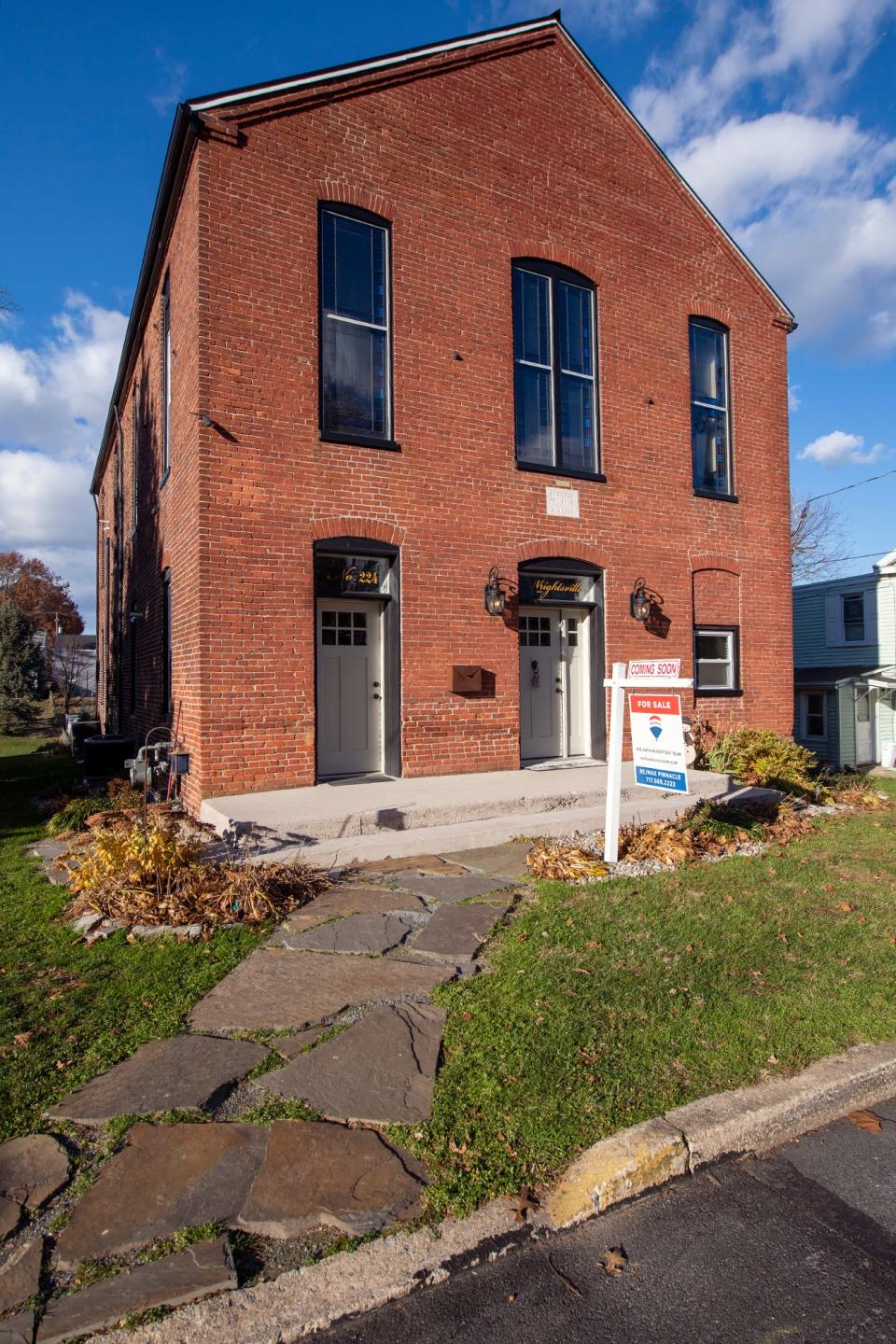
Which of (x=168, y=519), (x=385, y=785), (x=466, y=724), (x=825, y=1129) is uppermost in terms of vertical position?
(x=168, y=519)

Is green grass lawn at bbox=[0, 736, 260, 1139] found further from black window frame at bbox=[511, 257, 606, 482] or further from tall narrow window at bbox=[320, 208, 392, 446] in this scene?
black window frame at bbox=[511, 257, 606, 482]

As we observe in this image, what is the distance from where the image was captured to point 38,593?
52188mm

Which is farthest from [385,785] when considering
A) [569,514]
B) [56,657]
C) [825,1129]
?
[56,657]

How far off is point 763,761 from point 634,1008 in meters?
7.81

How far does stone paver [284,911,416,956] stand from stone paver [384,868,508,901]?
1.75 ft

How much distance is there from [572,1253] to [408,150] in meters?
11.5

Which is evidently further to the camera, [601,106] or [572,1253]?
[601,106]

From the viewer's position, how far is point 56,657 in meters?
42.1

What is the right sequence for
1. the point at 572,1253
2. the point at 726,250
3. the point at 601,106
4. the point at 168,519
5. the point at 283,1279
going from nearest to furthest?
the point at 283,1279, the point at 572,1253, the point at 168,519, the point at 601,106, the point at 726,250

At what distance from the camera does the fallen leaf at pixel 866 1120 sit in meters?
3.26

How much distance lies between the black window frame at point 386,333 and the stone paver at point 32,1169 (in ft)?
25.5

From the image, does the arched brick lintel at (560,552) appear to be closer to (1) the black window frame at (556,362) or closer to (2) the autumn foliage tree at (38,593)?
(1) the black window frame at (556,362)

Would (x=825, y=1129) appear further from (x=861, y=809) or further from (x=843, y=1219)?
(x=861, y=809)

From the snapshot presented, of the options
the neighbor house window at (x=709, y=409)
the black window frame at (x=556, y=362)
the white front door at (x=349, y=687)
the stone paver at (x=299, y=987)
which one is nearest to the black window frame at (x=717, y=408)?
the neighbor house window at (x=709, y=409)
